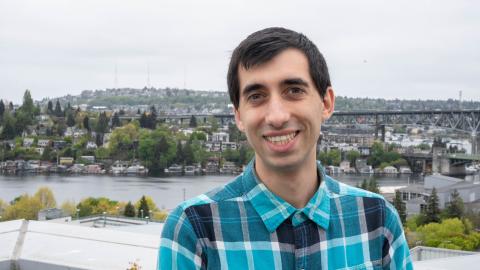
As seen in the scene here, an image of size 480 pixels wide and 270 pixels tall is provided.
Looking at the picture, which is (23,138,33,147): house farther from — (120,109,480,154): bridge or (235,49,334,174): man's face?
(235,49,334,174): man's face

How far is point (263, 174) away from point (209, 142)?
1056 inches

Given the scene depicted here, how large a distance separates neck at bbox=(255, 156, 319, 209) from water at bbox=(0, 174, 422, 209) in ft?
41.8

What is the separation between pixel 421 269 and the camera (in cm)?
84

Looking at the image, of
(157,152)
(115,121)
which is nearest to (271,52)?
(157,152)

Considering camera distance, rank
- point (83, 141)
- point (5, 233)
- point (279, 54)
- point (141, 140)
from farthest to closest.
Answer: point (83, 141), point (141, 140), point (5, 233), point (279, 54)

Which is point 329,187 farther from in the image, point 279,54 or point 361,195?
point 279,54

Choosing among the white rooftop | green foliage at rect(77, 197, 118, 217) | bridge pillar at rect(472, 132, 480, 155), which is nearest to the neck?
the white rooftop

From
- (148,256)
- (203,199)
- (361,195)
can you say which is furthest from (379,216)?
(148,256)

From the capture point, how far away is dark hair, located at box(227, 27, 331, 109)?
52cm

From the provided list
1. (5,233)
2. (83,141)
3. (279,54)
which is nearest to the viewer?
(279,54)

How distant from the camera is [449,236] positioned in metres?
8.84

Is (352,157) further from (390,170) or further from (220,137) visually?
(220,137)

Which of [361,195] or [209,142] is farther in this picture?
[209,142]

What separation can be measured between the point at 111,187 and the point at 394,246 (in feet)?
58.6
